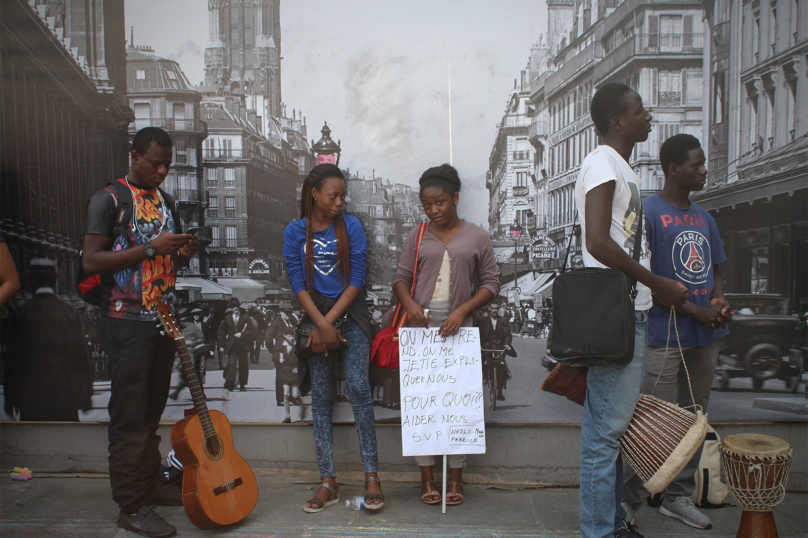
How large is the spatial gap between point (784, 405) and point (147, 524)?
13.0ft

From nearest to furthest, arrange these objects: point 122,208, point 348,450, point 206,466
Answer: point 206,466 < point 122,208 < point 348,450

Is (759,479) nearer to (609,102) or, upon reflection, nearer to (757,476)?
(757,476)

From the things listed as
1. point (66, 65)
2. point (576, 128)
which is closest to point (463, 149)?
point (576, 128)

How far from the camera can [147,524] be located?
118 inches

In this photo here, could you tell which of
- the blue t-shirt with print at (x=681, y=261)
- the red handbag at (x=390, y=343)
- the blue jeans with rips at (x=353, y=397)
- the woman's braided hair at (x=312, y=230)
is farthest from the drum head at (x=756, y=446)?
the woman's braided hair at (x=312, y=230)

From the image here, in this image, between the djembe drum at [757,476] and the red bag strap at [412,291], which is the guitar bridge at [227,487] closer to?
the red bag strap at [412,291]

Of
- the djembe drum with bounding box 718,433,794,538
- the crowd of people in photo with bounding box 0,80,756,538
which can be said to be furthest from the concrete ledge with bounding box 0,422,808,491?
the djembe drum with bounding box 718,433,794,538

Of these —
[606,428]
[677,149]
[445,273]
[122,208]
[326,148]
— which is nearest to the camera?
[606,428]

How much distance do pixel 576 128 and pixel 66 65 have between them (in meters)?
3.75

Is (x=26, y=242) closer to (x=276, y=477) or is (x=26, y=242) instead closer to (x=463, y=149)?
(x=276, y=477)

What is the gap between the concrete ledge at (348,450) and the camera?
372 cm

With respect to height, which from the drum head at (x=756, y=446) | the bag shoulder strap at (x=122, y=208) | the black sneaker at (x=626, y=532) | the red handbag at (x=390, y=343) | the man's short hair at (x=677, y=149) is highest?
the man's short hair at (x=677, y=149)

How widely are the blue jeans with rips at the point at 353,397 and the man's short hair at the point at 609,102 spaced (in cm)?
176

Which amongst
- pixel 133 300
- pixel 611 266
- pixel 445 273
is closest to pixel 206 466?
pixel 133 300
